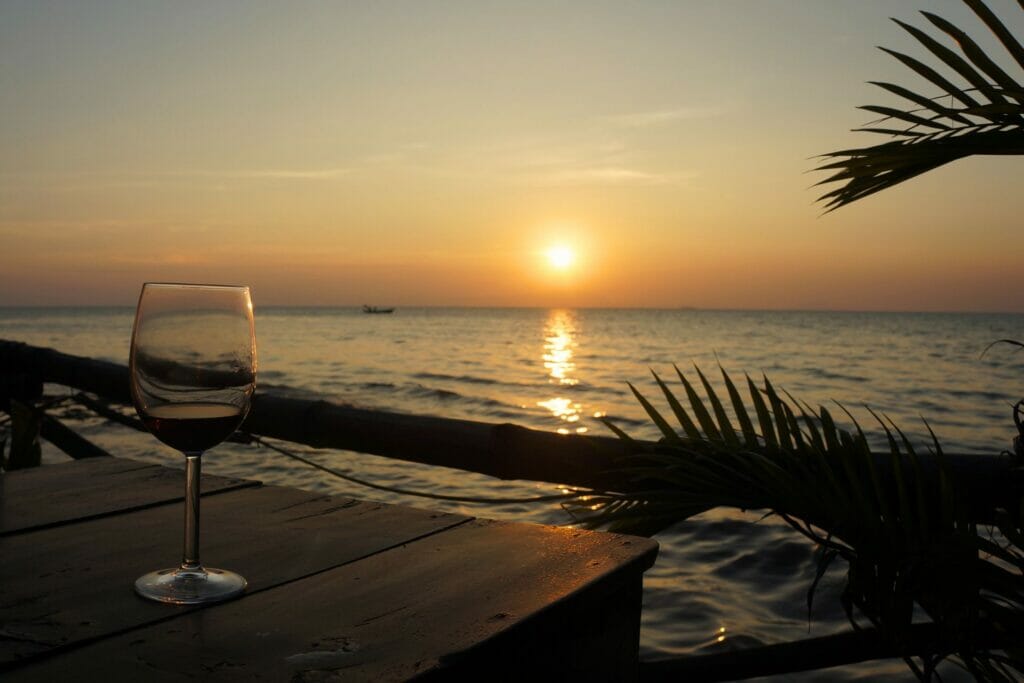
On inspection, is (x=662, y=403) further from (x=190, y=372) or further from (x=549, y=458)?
(x=190, y=372)

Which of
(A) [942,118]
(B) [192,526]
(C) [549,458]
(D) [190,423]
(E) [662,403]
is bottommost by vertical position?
(E) [662,403]

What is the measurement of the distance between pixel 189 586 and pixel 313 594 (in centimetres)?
13

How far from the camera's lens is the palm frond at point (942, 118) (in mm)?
1225

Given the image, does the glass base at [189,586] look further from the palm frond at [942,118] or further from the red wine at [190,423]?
the palm frond at [942,118]

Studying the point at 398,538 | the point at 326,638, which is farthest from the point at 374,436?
the point at 326,638

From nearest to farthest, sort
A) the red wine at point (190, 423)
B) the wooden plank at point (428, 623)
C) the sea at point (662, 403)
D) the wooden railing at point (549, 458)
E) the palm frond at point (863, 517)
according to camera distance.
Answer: the wooden plank at point (428, 623) → the red wine at point (190, 423) → the palm frond at point (863, 517) → the wooden railing at point (549, 458) → the sea at point (662, 403)

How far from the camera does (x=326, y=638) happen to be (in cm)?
76

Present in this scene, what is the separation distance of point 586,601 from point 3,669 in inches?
21.8

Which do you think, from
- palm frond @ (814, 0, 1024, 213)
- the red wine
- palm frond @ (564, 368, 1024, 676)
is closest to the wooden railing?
palm frond @ (564, 368, 1024, 676)

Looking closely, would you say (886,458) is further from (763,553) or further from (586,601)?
(763,553)

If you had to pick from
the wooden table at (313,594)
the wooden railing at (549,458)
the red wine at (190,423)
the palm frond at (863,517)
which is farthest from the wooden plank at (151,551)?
the wooden railing at (549,458)

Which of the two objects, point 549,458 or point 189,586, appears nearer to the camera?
point 189,586

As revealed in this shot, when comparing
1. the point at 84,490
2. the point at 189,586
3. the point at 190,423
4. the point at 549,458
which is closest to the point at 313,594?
the point at 189,586

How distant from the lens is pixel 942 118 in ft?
4.32
